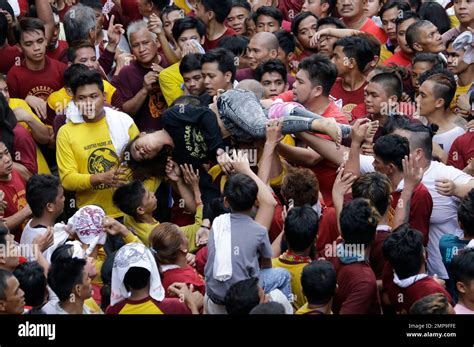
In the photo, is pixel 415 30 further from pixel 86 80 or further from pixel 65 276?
pixel 65 276

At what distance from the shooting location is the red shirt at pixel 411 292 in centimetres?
644

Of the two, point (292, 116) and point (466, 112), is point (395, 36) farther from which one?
Answer: point (292, 116)

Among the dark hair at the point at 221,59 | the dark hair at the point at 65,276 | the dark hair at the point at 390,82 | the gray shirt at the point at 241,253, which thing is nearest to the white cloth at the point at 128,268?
the dark hair at the point at 65,276

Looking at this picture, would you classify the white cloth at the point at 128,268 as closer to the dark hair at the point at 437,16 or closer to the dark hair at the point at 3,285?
the dark hair at the point at 3,285

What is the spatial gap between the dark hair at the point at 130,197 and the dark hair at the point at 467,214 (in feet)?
7.26

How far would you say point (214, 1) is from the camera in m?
10.6

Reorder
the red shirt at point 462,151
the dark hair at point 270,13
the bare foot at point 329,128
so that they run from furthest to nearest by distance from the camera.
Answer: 1. the dark hair at point 270,13
2. the red shirt at point 462,151
3. the bare foot at point 329,128

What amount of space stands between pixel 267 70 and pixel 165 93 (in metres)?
0.87

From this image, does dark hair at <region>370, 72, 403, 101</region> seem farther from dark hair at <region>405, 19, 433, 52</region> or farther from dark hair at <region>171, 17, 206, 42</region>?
dark hair at <region>171, 17, 206, 42</region>

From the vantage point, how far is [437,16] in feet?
36.2

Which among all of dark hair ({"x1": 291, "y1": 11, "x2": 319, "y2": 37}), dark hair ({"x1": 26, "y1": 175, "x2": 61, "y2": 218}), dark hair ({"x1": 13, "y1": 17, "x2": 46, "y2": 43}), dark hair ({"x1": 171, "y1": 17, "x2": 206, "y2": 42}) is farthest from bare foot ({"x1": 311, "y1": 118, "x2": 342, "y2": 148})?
dark hair ({"x1": 291, "y1": 11, "x2": 319, "y2": 37})

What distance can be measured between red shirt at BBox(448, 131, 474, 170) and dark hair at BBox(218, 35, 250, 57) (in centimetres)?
257

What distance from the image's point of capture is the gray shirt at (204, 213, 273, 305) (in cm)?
667

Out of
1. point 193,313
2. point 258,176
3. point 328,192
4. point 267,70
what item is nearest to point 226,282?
point 193,313
